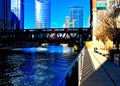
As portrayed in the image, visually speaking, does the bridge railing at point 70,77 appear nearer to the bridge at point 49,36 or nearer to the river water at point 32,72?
the river water at point 32,72

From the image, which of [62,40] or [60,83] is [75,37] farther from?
[60,83]

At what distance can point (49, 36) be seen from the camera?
142000mm

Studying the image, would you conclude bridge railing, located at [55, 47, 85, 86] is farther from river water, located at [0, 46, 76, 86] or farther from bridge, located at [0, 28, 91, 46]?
bridge, located at [0, 28, 91, 46]

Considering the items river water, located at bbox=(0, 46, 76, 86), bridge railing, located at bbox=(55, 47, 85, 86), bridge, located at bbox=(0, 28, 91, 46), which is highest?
bridge, located at bbox=(0, 28, 91, 46)

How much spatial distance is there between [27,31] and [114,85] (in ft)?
433

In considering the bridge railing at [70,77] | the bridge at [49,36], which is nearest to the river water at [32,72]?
A: the bridge railing at [70,77]

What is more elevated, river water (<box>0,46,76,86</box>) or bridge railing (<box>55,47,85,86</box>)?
bridge railing (<box>55,47,85,86</box>)

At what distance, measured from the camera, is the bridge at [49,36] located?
449 ft

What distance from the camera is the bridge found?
137m

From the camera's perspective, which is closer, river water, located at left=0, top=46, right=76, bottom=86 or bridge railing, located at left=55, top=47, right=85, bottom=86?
bridge railing, located at left=55, top=47, right=85, bottom=86

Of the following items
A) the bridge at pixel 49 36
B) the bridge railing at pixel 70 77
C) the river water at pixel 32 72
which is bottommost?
the river water at pixel 32 72

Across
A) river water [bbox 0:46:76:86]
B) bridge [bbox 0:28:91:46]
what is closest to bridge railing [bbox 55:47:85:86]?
river water [bbox 0:46:76:86]

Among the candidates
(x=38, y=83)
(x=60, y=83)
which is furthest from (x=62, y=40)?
(x=60, y=83)

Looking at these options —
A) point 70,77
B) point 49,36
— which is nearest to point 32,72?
point 70,77
